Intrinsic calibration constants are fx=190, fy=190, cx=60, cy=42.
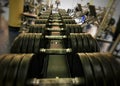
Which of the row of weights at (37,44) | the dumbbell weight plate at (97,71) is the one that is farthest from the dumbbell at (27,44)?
the dumbbell weight plate at (97,71)

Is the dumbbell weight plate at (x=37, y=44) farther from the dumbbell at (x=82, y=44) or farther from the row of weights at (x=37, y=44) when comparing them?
the dumbbell at (x=82, y=44)

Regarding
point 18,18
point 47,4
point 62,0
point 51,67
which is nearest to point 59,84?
point 51,67

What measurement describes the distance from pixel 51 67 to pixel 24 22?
3.82m

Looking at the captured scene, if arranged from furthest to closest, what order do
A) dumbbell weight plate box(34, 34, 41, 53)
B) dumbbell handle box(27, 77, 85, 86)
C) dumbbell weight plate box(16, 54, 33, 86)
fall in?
dumbbell weight plate box(34, 34, 41, 53)
dumbbell handle box(27, 77, 85, 86)
dumbbell weight plate box(16, 54, 33, 86)

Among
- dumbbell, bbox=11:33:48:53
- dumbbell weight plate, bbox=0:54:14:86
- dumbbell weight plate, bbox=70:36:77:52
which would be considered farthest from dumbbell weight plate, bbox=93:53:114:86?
dumbbell, bbox=11:33:48:53

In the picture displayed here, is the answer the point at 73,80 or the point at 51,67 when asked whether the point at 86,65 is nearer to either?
the point at 73,80

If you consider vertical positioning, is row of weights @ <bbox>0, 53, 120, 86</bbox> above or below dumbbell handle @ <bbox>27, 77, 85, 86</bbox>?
above

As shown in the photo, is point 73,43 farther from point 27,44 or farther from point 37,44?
point 27,44

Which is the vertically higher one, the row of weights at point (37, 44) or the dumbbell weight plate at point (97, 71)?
the dumbbell weight plate at point (97, 71)

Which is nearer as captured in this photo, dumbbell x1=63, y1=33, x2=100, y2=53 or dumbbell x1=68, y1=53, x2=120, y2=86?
dumbbell x1=68, y1=53, x2=120, y2=86

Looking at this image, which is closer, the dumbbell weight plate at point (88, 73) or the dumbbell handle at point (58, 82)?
the dumbbell weight plate at point (88, 73)

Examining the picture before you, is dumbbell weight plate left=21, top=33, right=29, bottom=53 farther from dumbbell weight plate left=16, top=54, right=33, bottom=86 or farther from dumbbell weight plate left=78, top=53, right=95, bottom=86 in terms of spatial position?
dumbbell weight plate left=78, top=53, right=95, bottom=86

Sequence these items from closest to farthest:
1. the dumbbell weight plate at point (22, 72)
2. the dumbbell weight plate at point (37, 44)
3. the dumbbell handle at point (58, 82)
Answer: the dumbbell weight plate at point (22, 72)
the dumbbell handle at point (58, 82)
the dumbbell weight plate at point (37, 44)

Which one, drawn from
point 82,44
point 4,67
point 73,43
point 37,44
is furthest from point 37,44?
A: point 4,67
